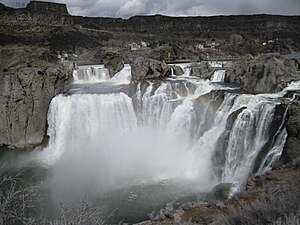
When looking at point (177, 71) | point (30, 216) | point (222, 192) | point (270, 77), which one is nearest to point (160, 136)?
point (270, 77)

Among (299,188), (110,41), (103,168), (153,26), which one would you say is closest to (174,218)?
(299,188)

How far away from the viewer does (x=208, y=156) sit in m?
16.3

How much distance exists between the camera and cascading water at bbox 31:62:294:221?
47.7ft

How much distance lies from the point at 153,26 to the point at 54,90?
58586mm

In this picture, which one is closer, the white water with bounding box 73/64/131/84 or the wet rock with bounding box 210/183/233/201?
the wet rock with bounding box 210/183/233/201

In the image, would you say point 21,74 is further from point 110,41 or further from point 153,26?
point 153,26

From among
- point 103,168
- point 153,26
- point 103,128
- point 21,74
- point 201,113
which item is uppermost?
point 153,26

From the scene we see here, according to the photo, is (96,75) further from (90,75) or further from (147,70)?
(147,70)

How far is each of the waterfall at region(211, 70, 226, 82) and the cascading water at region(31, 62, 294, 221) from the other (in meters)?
0.07

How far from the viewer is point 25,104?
2128 cm

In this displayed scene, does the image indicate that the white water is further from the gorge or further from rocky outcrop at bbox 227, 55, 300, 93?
rocky outcrop at bbox 227, 55, 300, 93

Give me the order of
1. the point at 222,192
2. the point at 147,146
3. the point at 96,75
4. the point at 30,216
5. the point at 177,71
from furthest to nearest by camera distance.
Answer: the point at 96,75
the point at 177,71
the point at 147,146
the point at 222,192
the point at 30,216

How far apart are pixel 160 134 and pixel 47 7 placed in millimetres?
50075

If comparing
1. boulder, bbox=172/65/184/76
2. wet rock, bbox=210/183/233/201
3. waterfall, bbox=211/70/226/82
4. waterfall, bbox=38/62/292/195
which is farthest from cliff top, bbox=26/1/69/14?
wet rock, bbox=210/183/233/201
